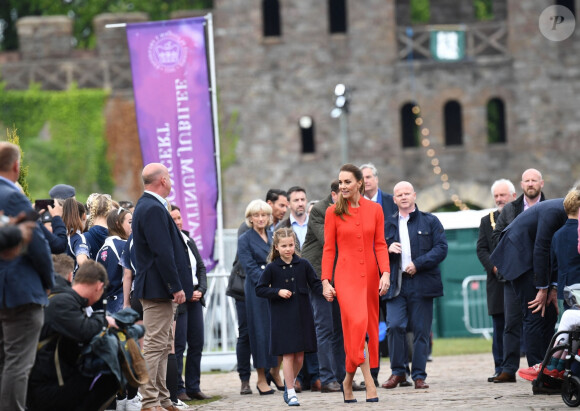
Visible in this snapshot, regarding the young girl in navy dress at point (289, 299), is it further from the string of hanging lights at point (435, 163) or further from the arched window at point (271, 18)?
the arched window at point (271, 18)

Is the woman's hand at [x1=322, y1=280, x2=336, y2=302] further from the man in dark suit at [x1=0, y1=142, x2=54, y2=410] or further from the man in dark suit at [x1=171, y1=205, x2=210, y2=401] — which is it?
the man in dark suit at [x1=0, y1=142, x2=54, y2=410]

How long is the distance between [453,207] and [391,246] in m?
27.4

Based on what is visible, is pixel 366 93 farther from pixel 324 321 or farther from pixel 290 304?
pixel 290 304

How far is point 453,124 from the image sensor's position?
39375 mm

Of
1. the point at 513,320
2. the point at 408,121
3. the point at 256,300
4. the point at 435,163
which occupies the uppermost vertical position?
the point at 408,121

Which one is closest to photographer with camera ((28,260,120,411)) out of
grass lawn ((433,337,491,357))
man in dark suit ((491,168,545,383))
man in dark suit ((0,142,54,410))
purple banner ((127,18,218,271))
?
man in dark suit ((0,142,54,410))

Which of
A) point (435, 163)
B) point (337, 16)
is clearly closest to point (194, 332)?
point (435, 163)

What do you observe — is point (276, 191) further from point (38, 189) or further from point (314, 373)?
point (38, 189)

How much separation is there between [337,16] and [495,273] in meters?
26.7

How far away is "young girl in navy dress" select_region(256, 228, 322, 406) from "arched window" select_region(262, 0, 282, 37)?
90.1 feet

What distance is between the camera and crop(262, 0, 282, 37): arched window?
38.4 m

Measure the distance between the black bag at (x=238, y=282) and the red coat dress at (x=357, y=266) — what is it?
262cm

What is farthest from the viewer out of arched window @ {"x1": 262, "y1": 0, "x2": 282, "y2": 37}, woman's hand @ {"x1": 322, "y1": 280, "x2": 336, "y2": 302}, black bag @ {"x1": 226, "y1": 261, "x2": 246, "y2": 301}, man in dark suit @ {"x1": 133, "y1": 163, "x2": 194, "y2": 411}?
arched window @ {"x1": 262, "y1": 0, "x2": 282, "y2": 37}

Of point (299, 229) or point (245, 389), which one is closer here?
point (245, 389)
